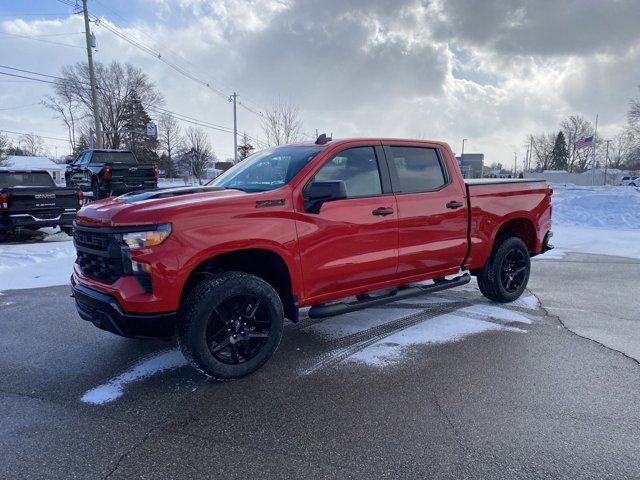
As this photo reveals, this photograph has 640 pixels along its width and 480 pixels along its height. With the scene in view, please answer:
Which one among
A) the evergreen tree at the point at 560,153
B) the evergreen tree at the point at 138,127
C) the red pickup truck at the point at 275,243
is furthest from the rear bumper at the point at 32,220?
the evergreen tree at the point at 560,153

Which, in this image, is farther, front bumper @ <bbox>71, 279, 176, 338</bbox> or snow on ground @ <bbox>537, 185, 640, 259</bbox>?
snow on ground @ <bbox>537, 185, 640, 259</bbox>

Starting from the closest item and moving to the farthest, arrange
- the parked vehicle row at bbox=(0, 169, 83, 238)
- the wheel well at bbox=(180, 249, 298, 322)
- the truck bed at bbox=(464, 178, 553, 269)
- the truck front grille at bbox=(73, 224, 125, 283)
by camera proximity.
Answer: the truck front grille at bbox=(73, 224, 125, 283), the wheel well at bbox=(180, 249, 298, 322), the truck bed at bbox=(464, 178, 553, 269), the parked vehicle row at bbox=(0, 169, 83, 238)

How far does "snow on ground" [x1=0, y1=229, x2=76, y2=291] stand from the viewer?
6.71m

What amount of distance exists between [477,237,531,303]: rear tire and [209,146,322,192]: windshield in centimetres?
276

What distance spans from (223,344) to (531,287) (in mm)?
4913

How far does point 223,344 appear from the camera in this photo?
135 inches

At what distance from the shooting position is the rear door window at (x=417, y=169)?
4.48 meters

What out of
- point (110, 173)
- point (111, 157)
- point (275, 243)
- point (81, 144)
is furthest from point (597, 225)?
point (81, 144)

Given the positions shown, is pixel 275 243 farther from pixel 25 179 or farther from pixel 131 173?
pixel 131 173

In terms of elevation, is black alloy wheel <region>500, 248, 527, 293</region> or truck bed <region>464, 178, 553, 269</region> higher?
truck bed <region>464, 178, 553, 269</region>

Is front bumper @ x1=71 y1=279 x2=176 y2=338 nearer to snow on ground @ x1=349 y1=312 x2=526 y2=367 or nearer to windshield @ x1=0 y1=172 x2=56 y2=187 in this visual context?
snow on ground @ x1=349 y1=312 x2=526 y2=367

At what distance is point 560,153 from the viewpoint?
3949 inches

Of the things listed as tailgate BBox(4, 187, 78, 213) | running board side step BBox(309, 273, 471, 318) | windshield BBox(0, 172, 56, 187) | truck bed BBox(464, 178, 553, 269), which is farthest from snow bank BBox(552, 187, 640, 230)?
windshield BBox(0, 172, 56, 187)

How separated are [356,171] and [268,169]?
0.87 metres
